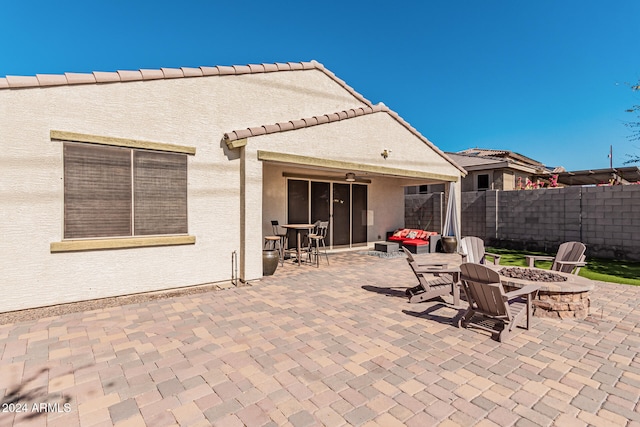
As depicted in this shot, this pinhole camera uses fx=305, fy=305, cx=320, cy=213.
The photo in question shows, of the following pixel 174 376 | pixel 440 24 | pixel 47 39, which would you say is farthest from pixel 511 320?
pixel 47 39

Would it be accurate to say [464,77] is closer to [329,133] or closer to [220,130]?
[329,133]

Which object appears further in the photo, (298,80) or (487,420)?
(298,80)

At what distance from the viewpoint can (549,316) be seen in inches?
199

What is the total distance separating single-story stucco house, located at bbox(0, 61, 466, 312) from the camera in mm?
5328

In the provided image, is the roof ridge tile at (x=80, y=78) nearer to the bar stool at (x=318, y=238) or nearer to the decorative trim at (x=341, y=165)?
the decorative trim at (x=341, y=165)

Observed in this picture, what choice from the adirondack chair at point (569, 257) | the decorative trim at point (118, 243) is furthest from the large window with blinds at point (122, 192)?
the adirondack chair at point (569, 257)

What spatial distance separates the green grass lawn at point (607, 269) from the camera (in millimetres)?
7922

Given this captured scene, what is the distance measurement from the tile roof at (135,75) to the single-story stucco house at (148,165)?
0.09 ft

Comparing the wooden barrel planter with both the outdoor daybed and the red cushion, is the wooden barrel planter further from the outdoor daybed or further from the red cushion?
the red cushion

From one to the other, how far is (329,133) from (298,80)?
6.11ft

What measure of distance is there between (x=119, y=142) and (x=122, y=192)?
3.25ft

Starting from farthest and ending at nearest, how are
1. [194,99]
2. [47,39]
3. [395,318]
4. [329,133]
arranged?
[47,39] → [329,133] → [194,99] → [395,318]

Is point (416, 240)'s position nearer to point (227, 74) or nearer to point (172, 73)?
point (227, 74)

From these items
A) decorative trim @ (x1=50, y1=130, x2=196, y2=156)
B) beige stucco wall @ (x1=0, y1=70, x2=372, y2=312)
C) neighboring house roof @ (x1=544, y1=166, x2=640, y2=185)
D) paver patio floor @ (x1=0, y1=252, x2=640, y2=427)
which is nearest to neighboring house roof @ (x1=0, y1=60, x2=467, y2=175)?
beige stucco wall @ (x1=0, y1=70, x2=372, y2=312)
